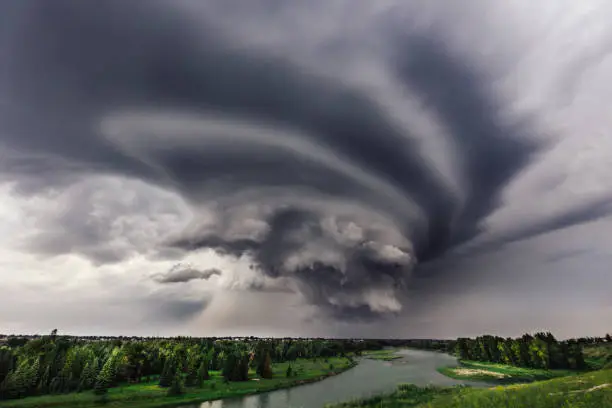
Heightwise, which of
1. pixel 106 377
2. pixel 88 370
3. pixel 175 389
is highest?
pixel 88 370

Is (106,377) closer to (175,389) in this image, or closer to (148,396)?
(148,396)

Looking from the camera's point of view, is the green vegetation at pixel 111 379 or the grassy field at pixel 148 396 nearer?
the grassy field at pixel 148 396

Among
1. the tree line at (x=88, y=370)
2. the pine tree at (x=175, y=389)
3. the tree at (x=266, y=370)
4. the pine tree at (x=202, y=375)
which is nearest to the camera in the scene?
the tree line at (x=88, y=370)

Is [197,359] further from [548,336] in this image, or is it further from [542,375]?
[548,336]

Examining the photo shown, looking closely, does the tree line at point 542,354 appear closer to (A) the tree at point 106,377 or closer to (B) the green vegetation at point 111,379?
(B) the green vegetation at point 111,379

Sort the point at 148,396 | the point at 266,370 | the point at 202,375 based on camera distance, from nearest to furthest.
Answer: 1. the point at 148,396
2. the point at 202,375
3. the point at 266,370

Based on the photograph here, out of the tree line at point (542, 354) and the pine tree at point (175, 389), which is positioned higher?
the tree line at point (542, 354)

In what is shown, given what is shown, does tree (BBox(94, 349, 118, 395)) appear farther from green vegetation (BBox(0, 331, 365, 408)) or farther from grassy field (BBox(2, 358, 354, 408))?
grassy field (BBox(2, 358, 354, 408))

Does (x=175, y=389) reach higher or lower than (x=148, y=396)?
higher

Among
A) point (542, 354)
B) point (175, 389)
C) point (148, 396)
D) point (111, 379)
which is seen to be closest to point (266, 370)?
point (175, 389)

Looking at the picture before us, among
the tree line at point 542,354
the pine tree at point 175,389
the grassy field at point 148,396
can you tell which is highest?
the tree line at point 542,354

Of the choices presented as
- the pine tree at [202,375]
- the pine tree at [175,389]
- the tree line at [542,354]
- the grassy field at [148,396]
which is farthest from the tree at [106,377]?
the tree line at [542,354]
